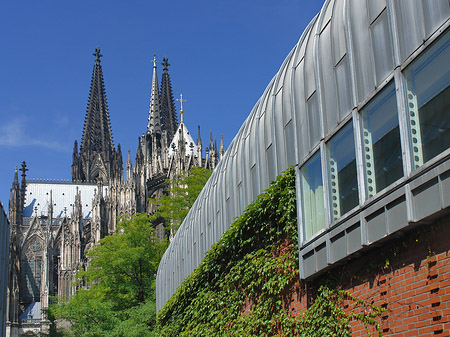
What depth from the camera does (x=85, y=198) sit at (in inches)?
3922

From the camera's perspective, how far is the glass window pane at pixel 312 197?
33.8 feet

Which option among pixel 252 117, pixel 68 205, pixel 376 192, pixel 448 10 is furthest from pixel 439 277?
pixel 68 205

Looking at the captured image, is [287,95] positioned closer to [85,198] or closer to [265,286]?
[265,286]

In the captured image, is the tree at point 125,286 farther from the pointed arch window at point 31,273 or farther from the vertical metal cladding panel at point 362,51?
the pointed arch window at point 31,273

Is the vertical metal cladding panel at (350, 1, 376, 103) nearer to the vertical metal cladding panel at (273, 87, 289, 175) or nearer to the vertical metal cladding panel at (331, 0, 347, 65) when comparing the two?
the vertical metal cladding panel at (331, 0, 347, 65)

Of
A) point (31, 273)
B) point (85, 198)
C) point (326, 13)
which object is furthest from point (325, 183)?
point (85, 198)

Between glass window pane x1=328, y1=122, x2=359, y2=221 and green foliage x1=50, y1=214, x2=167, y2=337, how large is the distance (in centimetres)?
2085

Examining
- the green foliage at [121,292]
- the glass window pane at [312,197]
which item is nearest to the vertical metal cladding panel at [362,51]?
the glass window pane at [312,197]

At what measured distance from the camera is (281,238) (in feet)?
39.2

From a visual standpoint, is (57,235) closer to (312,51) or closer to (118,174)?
(118,174)

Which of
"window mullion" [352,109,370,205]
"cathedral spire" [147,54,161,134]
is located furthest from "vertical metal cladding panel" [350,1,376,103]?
"cathedral spire" [147,54,161,134]

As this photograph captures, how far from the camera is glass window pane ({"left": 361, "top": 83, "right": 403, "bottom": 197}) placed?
8.18 metres

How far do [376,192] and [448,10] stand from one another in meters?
2.34

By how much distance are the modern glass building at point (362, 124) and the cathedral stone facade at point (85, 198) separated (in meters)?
40.4
